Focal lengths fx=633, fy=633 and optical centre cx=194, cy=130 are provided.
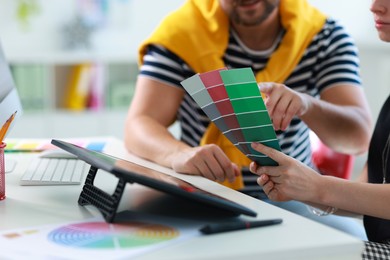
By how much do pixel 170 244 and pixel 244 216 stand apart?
18 cm

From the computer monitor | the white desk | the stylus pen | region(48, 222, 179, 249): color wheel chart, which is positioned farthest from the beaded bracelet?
the computer monitor

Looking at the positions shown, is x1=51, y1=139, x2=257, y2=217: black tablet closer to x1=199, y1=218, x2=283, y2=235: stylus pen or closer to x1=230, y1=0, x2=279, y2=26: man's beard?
x1=199, y1=218, x2=283, y2=235: stylus pen

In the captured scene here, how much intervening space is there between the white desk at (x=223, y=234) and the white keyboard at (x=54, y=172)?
3 cm

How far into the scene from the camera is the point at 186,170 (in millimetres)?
1384

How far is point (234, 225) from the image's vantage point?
3.10 feet

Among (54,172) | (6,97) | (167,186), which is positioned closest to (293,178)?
(167,186)

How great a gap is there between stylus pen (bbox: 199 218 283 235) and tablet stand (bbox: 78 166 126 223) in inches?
5.6

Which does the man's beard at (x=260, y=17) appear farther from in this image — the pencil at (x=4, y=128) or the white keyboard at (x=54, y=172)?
the pencil at (x=4, y=128)

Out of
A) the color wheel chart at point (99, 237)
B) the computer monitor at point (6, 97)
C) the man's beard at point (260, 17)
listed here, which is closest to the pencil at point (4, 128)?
the computer monitor at point (6, 97)

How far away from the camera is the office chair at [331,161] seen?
189 cm

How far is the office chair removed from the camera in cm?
189

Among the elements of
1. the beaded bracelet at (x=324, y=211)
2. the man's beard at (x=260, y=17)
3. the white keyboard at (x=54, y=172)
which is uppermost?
the man's beard at (x=260, y=17)

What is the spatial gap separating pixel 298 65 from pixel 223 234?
103cm

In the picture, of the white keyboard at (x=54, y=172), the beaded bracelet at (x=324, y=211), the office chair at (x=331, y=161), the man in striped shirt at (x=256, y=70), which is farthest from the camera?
the office chair at (x=331, y=161)
